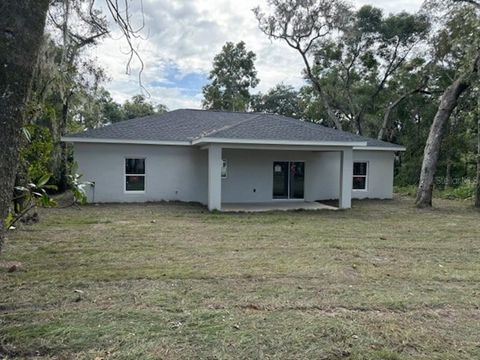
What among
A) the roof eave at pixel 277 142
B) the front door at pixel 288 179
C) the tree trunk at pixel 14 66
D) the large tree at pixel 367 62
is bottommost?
the front door at pixel 288 179

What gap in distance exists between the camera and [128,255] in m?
6.41

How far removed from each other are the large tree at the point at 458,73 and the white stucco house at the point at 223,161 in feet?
9.01

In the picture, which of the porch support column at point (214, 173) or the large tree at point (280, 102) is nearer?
the porch support column at point (214, 173)

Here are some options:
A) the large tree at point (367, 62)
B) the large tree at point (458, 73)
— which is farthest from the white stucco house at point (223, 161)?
the large tree at point (367, 62)

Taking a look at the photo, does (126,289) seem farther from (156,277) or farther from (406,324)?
(406,324)

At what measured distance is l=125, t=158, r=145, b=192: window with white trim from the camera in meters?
14.6

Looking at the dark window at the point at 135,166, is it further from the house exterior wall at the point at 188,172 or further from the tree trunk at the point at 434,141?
the tree trunk at the point at 434,141

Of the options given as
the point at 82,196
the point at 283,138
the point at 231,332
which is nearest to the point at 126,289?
the point at 82,196

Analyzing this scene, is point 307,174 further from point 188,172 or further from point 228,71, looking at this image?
point 228,71

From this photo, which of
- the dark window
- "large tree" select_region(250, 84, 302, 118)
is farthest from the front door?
"large tree" select_region(250, 84, 302, 118)

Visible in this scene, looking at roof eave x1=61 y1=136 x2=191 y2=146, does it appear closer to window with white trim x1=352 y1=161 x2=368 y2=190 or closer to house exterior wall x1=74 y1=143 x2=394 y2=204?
house exterior wall x1=74 y1=143 x2=394 y2=204

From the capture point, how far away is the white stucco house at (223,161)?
12.8 metres

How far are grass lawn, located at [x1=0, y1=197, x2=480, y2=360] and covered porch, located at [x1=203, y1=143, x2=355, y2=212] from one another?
6056 mm

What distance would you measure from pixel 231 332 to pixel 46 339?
61.6 inches
